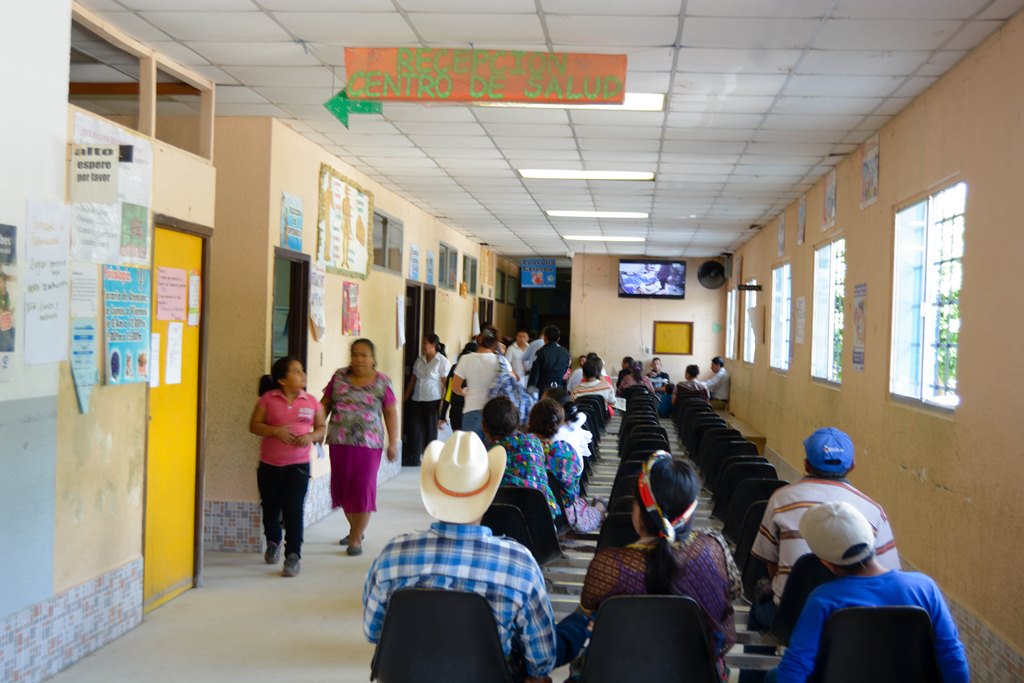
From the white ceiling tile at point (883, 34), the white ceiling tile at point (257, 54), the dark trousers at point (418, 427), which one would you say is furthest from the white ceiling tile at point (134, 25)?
the dark trousers at point (418, 427)

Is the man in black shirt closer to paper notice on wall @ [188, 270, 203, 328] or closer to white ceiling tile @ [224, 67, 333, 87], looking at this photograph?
white ceiling tile @ [224, 67, 333, 87]

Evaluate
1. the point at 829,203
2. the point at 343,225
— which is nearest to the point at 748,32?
the point at 829,203

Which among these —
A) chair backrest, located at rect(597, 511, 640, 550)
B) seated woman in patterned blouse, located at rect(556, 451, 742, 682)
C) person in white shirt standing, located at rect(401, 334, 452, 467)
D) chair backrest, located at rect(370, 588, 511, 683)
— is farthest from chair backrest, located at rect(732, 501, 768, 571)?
person in white shirt standing, located at rect(401, 334, 452, 467)

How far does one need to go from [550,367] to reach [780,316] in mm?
3354

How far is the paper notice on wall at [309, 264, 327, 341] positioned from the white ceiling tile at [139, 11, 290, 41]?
2.67 metres

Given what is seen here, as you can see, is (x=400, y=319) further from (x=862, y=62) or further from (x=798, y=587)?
(x=798, y=587)

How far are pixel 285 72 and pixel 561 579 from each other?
3099 millimetres

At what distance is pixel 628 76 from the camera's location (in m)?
5.43

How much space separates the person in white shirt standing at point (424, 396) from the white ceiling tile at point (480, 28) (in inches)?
218

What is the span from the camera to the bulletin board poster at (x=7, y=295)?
3588 millimetres

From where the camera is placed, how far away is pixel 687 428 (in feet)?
28.6

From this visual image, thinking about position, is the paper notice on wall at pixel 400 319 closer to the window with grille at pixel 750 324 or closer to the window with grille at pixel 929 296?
the window with grille at pixel 750 324

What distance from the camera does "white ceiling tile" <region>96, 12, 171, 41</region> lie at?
4633 mm

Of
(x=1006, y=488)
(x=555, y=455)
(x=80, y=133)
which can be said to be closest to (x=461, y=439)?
(x=555, y=455)
